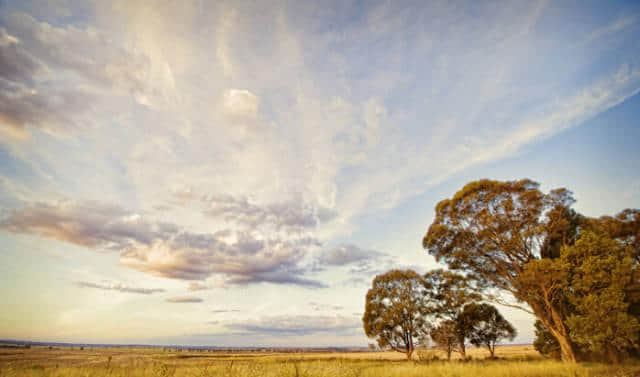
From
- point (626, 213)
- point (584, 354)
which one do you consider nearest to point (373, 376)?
point (584, 354)

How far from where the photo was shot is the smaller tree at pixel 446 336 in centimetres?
3562

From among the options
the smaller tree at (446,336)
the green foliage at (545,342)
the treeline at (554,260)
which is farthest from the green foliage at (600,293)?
the smaller tree at (446,336)

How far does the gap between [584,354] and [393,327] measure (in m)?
17.3

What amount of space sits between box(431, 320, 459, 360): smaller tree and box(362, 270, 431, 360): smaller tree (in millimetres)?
1705

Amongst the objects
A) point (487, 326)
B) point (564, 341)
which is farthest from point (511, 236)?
point (487, 326)

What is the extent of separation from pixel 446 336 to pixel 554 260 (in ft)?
66.1

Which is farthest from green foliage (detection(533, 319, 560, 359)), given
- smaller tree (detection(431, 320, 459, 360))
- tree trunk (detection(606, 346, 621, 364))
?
smaller tree (detection(431, 320, 459, 360))

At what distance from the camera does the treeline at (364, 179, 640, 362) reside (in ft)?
54.9

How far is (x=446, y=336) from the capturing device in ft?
118

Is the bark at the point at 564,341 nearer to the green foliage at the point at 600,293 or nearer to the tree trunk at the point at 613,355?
the green foliage at the point at 600,293

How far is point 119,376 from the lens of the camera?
856cm

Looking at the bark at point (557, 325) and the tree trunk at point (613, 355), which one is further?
the bark at point (557, 325)

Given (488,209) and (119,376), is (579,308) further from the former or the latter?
(119,376)

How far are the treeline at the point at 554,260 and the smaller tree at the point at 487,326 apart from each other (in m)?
11.2
